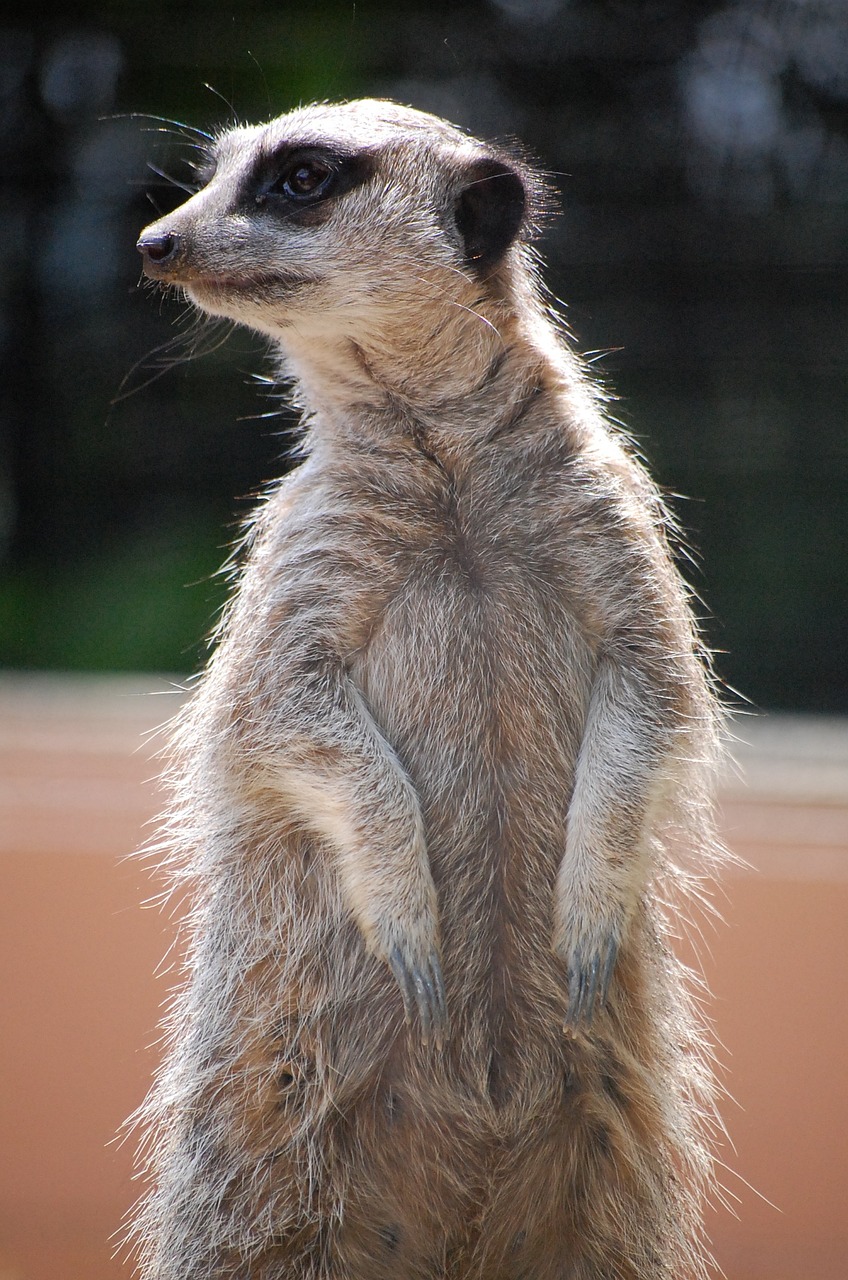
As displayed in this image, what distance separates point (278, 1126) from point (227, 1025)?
0.43ft

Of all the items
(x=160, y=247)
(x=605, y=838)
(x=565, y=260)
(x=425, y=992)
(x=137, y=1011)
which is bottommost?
(x=137, y=1011)

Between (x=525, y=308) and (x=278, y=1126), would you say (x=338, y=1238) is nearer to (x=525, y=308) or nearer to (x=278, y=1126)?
(x=278, y=1126)

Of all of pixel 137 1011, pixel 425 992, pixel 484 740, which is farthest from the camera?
pixel 137 1011

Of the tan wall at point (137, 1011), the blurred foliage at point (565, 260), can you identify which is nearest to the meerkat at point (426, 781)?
the tan wall at point (137, 1011)

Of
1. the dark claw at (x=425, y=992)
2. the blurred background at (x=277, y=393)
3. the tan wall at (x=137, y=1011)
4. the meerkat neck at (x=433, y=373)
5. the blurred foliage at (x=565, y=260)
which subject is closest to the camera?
the dark claw at (x=425, y=992)

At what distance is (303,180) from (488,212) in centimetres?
21

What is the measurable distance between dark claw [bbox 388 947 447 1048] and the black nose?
76cm

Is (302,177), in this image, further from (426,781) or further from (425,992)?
(425,992)

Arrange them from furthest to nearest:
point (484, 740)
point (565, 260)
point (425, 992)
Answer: point (565, 260) < point (484, 740) < point (425, 992)

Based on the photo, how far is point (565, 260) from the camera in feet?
8.50

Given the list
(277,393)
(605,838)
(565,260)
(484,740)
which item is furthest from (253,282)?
(565,260)

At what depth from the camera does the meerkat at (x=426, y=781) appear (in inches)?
50.4

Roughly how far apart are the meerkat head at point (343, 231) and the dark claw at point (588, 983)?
0.70m

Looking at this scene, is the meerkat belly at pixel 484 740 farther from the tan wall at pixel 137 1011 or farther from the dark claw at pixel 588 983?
the tan wall at pixel 137 1011
